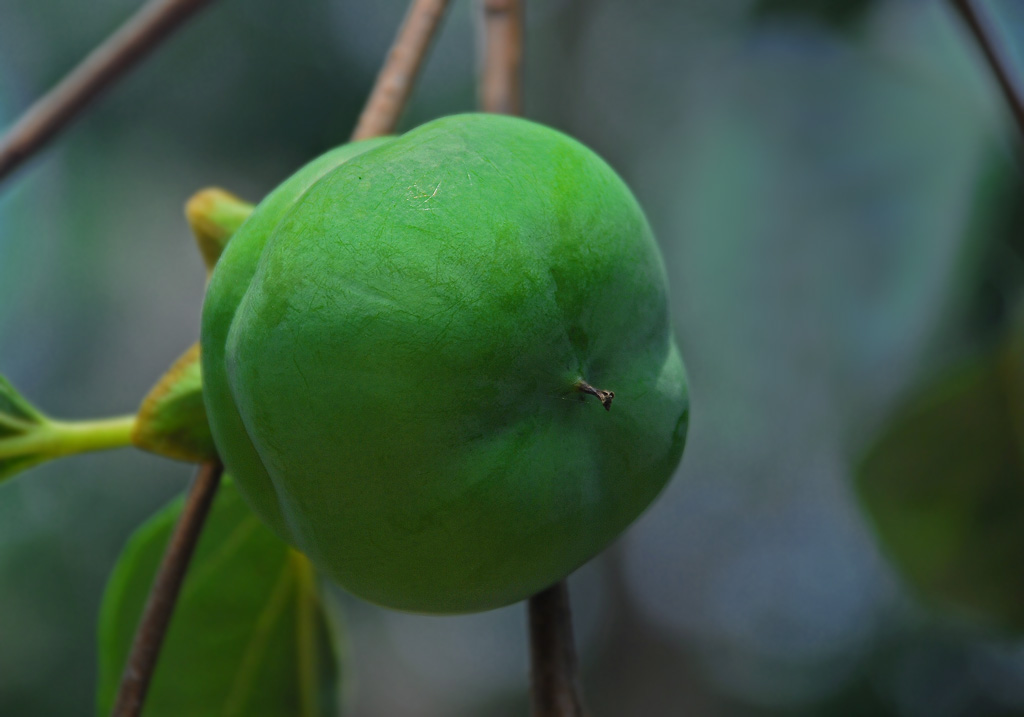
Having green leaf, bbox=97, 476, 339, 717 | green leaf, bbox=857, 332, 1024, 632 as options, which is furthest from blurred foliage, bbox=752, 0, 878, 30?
green leaf, bbox=97, 476, 339, 717

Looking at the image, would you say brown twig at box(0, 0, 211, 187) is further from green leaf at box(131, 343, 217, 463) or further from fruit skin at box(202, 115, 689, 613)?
fruit skin at box(202, 115, 689, 613)

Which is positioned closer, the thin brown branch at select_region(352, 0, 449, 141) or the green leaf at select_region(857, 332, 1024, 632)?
the thin brown branch at select_region(352, 0, 449, 141)

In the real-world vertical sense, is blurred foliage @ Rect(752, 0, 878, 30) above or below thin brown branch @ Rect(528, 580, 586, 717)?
above

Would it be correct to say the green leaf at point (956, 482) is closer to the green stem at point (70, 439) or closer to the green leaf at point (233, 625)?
the green leaf at point (233, 625)

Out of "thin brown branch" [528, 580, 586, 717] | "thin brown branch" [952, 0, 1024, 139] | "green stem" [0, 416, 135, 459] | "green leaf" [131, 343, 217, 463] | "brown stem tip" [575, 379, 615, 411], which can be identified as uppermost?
"thin brown branch" [952, 0, 1024, 139]

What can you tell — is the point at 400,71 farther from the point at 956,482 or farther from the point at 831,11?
the point at 831,11

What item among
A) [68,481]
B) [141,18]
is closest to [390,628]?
[68,481]

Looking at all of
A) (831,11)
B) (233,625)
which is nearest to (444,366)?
(233,625)
